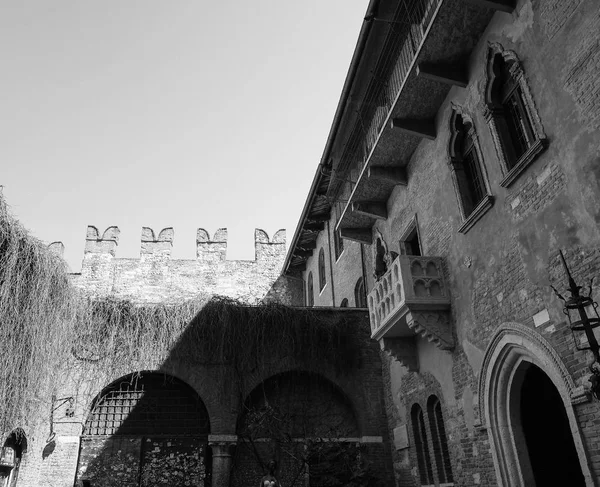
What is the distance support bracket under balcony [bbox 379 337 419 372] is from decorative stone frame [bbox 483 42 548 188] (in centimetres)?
397

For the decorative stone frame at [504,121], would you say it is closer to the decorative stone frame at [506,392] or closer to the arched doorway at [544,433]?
the decorative stone frame at [506,392]

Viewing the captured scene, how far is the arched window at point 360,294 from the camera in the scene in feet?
44.2

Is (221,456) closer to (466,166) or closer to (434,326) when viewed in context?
(434,326)

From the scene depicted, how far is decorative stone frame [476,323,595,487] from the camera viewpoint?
648 centimetres

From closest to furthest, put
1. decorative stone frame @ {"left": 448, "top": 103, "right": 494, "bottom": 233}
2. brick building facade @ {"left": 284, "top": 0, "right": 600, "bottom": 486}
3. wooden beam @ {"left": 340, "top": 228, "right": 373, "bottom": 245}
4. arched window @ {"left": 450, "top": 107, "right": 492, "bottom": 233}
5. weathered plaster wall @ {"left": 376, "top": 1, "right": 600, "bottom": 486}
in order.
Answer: weathered plaster wall @ {"left": 376, "top": 1, "right": 600, "bottom": 486} < brick building facade @ {"left": 284, "top": 0, "right": 600, "bottom": 486} < decorative stone frame @ {"left": 448, "top": 103, "right": 494, "bottom": 233} < arched window @ {"left": 450, "top": 107, "right": 492, "bottom": 233} < wooden beam @ {"left": 340, "top": 228, "right": 373, "bottom": 245}

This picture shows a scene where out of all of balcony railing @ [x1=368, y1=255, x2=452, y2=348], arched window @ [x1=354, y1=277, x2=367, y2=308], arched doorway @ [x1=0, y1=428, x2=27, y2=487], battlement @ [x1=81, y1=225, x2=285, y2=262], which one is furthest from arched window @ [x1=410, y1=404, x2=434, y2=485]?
battlement @ [x1=81, y1=225, x2=285, y2=262]

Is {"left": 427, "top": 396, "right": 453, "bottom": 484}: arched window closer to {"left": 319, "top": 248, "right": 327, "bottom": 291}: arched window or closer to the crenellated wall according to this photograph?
{"left": 319, "top": 248, "right": 327, "bottom": 291}: arched window

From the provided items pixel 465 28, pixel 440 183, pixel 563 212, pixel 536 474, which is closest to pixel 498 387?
pixel 536 474

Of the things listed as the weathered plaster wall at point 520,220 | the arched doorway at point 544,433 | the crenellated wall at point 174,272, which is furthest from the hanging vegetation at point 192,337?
the crenellated wall at point 174,272

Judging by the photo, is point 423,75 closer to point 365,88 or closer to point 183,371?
point 365,88

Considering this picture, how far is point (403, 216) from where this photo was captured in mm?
10695

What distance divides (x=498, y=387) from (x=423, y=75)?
15.4 ft

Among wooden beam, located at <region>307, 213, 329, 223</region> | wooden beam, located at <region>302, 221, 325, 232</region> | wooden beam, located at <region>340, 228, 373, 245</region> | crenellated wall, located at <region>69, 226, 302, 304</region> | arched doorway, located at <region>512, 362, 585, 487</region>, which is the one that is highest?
crenellated wall, located at <region>69, 226, 302, 304</region>

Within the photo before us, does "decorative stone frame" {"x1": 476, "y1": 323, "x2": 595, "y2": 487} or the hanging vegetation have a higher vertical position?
the hanging vegetation
